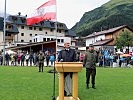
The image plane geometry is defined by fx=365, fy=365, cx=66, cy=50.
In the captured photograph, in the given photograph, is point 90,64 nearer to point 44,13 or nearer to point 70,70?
point 44,13

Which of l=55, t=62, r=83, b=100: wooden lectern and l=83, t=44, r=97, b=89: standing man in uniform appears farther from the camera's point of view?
l=83, t=44, r=97, b=89: standing man in uniform

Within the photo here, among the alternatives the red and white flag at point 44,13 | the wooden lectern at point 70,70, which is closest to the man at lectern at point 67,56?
the wooden lectern at point 70,70

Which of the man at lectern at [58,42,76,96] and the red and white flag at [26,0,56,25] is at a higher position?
the red and white flag at [26,0,56,25]

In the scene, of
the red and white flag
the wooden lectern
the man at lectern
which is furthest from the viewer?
the red and white flag

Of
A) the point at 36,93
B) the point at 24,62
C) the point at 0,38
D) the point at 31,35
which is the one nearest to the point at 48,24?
the point at 31,35

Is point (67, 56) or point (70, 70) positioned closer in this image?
point (70, 70)

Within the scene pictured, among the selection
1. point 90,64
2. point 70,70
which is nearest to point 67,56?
point 70,70

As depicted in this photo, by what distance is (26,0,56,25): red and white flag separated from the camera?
1694 cm

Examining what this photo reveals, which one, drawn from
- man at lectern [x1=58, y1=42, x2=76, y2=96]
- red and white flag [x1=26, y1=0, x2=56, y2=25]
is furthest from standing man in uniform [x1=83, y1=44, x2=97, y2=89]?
man at lectern [x1=58, y1=42, x2=76, y2=96]

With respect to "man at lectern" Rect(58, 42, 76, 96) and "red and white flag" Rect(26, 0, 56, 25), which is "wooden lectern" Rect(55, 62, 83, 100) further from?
"red and white flag" Rect(26, 0, 56, 25)

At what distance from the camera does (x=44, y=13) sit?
17188 millimetres

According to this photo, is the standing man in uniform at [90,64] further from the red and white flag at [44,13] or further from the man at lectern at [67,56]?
the man at lectern at [67,56]

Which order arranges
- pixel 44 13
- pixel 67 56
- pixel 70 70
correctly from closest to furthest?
pixel 70 70
pixel 67 56
pixel 44 13

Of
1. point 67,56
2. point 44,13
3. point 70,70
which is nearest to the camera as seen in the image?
point 70,70
